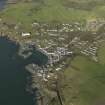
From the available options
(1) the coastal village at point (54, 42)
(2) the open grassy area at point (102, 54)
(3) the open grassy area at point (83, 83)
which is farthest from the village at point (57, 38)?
(3) the open grassy area at point (83, 83)

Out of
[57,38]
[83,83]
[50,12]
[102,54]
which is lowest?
[83,83]

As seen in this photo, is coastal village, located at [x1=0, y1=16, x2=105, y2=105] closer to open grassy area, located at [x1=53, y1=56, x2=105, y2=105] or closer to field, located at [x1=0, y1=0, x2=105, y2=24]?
open grassy area, located at [x1=53, y1=56, x2=105, y2=105]

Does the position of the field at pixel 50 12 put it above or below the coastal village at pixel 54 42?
above

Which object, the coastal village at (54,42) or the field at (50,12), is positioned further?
the field at (50,12)

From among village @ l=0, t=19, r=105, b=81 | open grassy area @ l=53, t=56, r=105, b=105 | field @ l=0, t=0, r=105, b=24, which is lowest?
open grassy area @ l=53, t=56, r=105, b=105

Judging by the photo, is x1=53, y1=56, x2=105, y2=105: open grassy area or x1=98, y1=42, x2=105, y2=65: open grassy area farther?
x1=98, y1=42, x2=105, y2=65: open grassy area

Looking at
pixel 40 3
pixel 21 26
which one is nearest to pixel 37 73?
pixel 21 26

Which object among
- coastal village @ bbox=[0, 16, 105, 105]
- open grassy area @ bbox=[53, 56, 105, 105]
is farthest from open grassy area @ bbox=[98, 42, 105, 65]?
open grassy area @ bbox=[53, 56, 105, 105]

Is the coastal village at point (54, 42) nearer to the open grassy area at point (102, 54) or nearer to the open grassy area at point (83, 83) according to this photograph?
the open grassy area at point (102, 54)

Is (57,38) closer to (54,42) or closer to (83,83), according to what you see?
(54,42)

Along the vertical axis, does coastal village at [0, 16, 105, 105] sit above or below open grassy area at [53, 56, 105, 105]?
above

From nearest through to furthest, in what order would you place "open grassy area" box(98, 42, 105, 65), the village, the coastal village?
1. the coastal village
2. "open grassy area" box(98, 42, 105, 65)
3. the village

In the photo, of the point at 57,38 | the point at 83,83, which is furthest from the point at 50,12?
the point at 83,83
